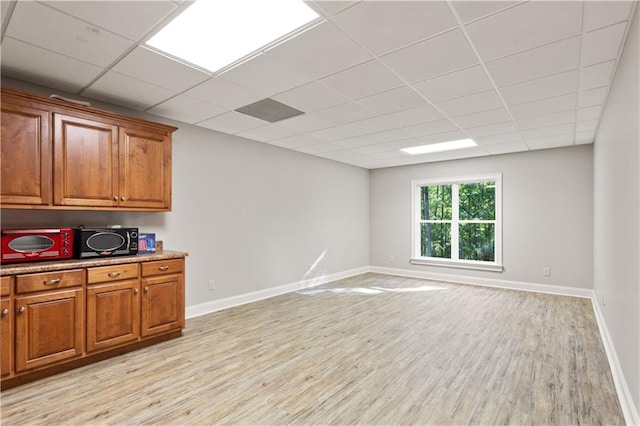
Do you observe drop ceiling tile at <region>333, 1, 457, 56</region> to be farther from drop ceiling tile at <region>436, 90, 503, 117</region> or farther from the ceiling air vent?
the ceiling air vent

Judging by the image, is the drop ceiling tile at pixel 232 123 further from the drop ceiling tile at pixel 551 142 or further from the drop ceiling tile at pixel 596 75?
the drop ceiling tile at pixel 551 142

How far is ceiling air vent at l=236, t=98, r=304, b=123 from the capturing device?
3411mm

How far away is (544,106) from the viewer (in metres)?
3.41

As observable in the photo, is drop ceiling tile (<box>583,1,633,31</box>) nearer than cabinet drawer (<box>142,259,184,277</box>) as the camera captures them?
Yes

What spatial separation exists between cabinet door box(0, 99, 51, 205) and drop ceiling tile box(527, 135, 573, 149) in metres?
5.86

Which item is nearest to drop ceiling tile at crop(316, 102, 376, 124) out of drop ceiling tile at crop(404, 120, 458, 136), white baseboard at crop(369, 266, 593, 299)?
drop ceiling tile at crop(404, 120, 458, 136)

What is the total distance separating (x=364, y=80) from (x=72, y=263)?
2873mm

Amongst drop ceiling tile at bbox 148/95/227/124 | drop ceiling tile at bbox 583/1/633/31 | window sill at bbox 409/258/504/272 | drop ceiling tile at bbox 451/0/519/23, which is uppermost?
drop ceiling tile at bbox 451/0/519/23

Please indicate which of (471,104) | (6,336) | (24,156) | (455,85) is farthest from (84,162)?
(471,104)

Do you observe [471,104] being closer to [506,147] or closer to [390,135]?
[390,135]

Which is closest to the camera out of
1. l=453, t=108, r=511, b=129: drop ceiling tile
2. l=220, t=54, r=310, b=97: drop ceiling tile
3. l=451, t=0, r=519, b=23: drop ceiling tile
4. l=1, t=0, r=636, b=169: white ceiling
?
l=451, t=0, r=519, b=23: drop ceiling tile

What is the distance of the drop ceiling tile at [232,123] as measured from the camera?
3.82 metres

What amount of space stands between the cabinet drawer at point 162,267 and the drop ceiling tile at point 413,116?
9.11 ft

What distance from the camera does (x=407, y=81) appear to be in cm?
282
